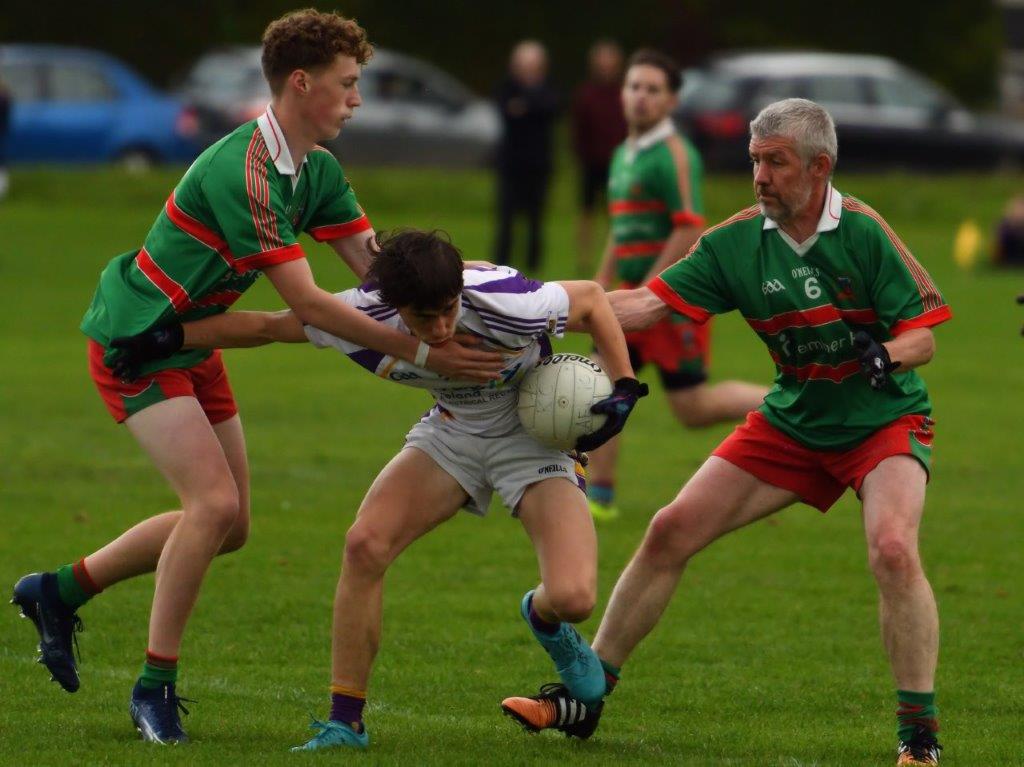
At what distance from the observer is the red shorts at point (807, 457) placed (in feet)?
19.2

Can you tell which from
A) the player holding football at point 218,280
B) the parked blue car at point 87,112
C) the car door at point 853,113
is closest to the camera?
the player holding football at point 218,280

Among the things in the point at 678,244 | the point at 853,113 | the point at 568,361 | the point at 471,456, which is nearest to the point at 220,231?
the point at 471,456

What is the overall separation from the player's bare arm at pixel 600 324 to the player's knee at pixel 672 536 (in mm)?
508

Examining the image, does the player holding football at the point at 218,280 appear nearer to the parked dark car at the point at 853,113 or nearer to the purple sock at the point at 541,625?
the purple sock at the point at 541,625

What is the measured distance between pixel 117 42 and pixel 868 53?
1585 cm

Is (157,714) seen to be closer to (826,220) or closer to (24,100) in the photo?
(826,220)

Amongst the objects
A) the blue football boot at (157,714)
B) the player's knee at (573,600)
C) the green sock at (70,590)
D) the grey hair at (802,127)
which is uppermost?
the grey hair at (802,127)

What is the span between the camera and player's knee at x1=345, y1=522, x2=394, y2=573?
569cm

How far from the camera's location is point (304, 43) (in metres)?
5.78

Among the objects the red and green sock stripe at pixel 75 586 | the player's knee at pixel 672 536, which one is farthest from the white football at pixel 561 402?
the red and green sock stripe at pixel 75 586

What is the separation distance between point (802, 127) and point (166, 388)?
83.3 inches

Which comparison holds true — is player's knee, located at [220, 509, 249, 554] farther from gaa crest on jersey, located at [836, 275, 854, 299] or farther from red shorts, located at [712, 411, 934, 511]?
gaa crest on jersey, located at [836, 275, 854, 299]

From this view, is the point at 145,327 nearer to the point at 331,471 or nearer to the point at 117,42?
the point at 331,471

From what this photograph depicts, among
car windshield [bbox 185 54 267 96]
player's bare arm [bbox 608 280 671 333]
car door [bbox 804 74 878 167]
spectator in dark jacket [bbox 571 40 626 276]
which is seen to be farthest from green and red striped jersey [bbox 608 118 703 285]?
car windshield [bbox 185 54 267 96]
